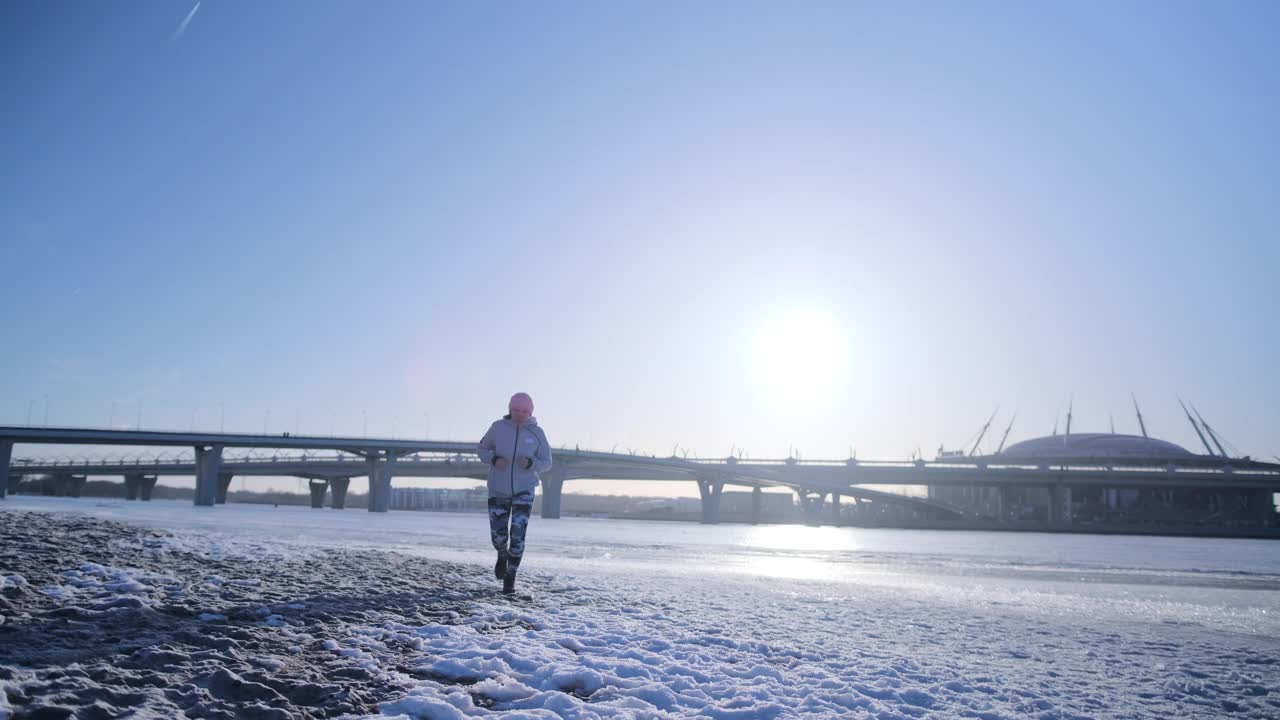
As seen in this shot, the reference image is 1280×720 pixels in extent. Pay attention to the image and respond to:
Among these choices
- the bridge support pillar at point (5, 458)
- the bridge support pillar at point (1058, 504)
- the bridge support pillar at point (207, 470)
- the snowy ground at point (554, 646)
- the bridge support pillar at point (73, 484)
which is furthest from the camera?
the bridge support pillar at point (73, 484)

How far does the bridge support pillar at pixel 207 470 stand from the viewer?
237ft

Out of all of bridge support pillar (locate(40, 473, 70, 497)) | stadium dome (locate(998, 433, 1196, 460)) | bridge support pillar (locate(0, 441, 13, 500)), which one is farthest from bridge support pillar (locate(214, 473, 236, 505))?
stadium dome (locate(998, 433, 1196, 460))

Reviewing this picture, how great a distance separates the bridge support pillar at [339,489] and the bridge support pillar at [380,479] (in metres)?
38.3

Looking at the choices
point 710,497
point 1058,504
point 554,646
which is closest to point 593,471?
point 710,497

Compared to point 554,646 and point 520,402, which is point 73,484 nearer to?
point 520,402

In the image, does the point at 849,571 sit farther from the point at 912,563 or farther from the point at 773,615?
the point at 773,615

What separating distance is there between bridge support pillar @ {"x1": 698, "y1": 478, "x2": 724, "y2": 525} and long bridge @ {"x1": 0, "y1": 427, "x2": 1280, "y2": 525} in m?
0.13

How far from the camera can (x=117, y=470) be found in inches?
4299

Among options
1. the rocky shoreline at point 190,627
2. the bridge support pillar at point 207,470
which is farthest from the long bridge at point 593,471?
the rocky shoreline at point 190,627

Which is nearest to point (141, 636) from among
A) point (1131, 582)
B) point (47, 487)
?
point (1131, 582)

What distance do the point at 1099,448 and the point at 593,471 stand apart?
3978 inches

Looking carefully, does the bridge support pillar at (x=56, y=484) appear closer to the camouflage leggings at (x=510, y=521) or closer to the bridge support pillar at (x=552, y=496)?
the bridge support pillar at (x=552, y=496)

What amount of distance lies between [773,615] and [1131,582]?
978 centimetres

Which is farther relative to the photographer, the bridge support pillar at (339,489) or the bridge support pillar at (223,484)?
the bridge support pillar at (339,489)
